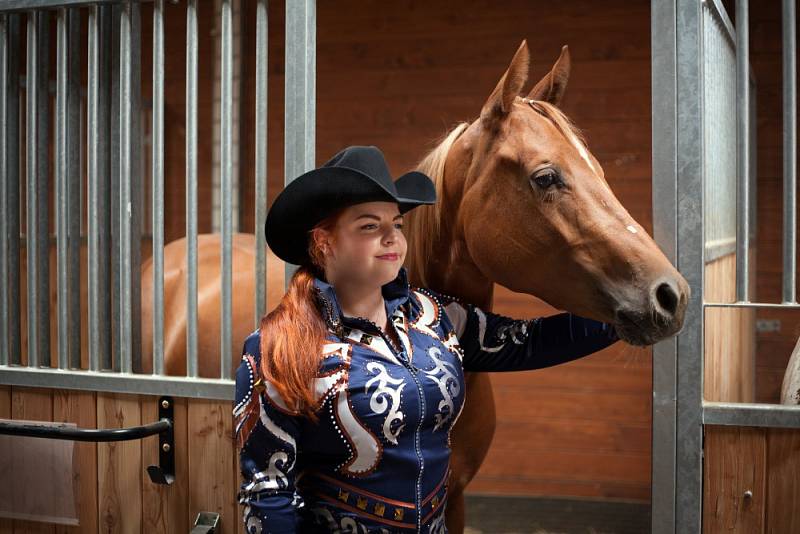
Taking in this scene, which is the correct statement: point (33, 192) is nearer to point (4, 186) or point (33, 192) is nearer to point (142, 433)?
point (4, 186)

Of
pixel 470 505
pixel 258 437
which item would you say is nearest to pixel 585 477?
pixel 470 505

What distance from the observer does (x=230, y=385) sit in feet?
5.17

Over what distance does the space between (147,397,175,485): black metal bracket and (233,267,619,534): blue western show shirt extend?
55cm

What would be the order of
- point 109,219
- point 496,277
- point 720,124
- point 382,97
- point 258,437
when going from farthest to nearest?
point 382,97
point 109,219
point 720,124
point 496,277
point 258,437

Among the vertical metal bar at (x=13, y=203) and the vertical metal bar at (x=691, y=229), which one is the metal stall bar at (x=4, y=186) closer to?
the vertical metal bar at (x=13, y=203)

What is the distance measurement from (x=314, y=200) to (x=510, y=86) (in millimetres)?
454

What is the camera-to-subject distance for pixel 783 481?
1.29 meters

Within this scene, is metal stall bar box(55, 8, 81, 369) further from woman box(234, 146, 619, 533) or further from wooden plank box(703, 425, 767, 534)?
A: wooden plank box(703, 425, 767, 534)

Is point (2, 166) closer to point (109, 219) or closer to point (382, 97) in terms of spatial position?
point (109, 219)

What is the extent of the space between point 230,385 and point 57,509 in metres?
0.63

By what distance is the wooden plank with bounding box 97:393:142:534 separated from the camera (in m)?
1.70

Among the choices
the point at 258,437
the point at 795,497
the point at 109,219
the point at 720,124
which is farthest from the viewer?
the point at 109,219

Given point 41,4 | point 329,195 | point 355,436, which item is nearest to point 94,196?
point 41,4

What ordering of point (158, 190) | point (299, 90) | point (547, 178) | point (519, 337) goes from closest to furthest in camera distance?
1. point (547, 178)
2. point (519, 337)
3. point (299, 90)
4. point (158, 190)
